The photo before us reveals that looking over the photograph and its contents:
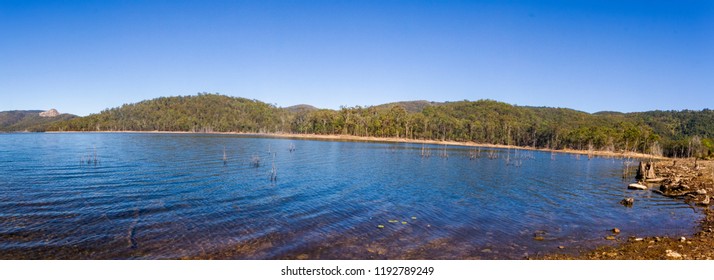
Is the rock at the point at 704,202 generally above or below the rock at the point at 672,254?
above

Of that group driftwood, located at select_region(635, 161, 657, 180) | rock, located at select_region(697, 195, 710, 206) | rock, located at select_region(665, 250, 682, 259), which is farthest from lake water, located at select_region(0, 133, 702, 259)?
driftwood, located at select_region(635, 161, 657, 180)

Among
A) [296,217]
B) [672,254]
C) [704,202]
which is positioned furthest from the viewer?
[704,202]

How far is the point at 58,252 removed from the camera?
11586 millimetres

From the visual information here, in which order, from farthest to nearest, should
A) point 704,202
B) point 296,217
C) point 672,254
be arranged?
point 704,202
point 296,217
point 672,254

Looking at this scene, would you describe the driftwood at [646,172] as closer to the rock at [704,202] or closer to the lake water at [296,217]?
the lake water at [296,217]

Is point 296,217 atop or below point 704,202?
below

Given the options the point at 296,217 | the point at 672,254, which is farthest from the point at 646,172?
the point at 296,217

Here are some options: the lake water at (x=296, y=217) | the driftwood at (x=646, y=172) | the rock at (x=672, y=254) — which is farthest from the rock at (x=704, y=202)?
the driftwood at (x=646, y=172)

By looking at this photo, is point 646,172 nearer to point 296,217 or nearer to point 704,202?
point 704,202

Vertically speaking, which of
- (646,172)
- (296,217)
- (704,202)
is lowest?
(296,217)

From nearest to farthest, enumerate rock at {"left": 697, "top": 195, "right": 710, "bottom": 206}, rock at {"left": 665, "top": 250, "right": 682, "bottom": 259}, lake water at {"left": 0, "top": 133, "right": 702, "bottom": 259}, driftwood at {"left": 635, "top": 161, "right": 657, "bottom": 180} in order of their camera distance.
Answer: rock at {"left": 665, "top": 250, "right": 682, "bottom": 259}
lake water at {"left": 0, "top": 133, "right": 702, "bottom": 259}
rock at {"left": 697, "top": 195, "right": 710, "bottom": 206}
driftwood at {"left": 635, "top": 161, "right": 657, "bottom": 180}

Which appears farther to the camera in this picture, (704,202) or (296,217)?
(704,202)

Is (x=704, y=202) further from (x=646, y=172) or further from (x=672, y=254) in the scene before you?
(x=646, y=172)

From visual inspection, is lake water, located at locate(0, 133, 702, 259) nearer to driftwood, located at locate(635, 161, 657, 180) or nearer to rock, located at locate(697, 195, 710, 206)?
rock, located at locate(697, 195, 710, 206)
